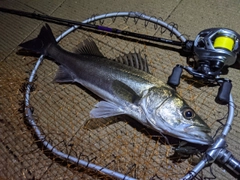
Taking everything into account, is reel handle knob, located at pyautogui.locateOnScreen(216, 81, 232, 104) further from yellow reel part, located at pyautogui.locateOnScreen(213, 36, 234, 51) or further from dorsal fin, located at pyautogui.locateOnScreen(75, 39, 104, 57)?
dorsal fin, located at pyautogui.locateOnScreen(75, 39, 104, 57)

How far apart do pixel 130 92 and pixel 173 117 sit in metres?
0.37

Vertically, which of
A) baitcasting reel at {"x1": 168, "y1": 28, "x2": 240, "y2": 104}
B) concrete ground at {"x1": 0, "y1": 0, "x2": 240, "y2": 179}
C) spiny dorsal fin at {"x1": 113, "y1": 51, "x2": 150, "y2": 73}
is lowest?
concrete ground at {"x1": 0, "y1": 0, "x2": 240, "y2": 179}

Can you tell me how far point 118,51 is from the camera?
97.1 inches

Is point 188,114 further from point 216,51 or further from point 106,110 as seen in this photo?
point 106,110

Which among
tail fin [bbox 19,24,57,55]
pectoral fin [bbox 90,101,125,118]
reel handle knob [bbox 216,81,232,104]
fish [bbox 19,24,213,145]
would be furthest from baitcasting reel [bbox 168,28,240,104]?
tail fin [bbox 19,24,57,55]

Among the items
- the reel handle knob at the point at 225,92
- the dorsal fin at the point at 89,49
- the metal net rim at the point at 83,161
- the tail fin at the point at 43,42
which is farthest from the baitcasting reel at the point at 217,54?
the tail fin at the point at 43,42

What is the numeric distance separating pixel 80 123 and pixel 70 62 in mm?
544

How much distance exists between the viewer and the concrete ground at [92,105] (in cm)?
195

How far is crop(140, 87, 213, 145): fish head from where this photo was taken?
166 cm

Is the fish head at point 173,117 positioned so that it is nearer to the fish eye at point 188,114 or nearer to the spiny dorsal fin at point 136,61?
the fish eye at point 188,114

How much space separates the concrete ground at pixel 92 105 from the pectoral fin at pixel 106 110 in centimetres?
17

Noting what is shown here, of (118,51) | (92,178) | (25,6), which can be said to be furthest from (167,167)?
(25,6)

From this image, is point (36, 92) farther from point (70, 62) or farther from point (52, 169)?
point (52, 169)

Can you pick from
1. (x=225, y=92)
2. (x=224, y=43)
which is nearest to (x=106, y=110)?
(x=225, y=92)
